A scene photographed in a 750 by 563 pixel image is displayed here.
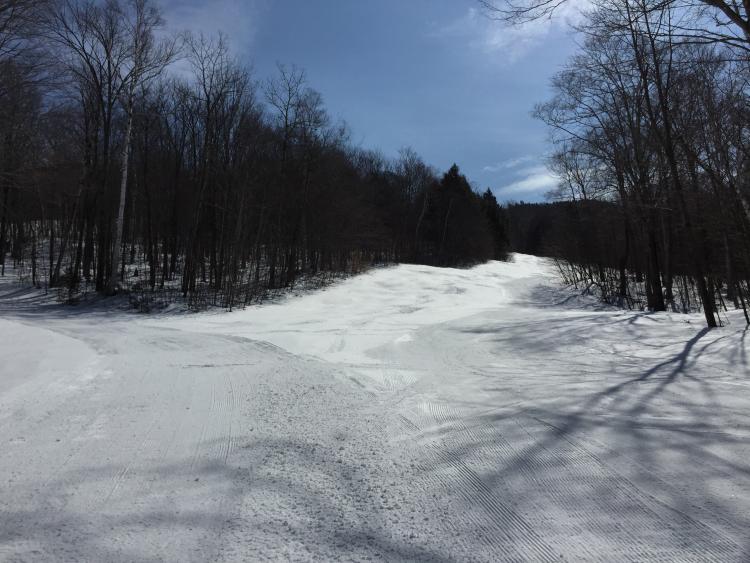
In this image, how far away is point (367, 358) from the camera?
808cm

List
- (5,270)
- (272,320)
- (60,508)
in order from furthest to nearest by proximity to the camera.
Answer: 1. (5,270)
2. (272,320)
3. (60,508)

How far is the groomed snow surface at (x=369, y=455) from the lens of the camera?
8.27 ft

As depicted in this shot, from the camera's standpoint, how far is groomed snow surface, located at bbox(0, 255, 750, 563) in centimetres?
252

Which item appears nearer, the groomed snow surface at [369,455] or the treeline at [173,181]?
the groomed snow surface at [369,455]

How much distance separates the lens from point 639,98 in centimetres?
1583

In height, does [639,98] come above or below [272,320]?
above

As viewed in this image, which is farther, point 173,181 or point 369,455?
point 173,181

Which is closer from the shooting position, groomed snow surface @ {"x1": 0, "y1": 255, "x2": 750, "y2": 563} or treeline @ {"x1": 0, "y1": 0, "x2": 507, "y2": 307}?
groomed snow surface @ {"x1": 0, "y1": 255, "x2": 750, "y2": 563}

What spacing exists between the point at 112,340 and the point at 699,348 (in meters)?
11.7

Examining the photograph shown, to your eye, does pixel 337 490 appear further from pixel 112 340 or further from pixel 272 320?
pixel 272 320

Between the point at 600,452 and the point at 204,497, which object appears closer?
the point at 204,497

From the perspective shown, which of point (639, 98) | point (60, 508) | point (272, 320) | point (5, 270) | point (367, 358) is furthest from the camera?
point (5, 270)

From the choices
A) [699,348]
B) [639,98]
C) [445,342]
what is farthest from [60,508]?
[639,98]

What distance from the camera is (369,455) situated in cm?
375
